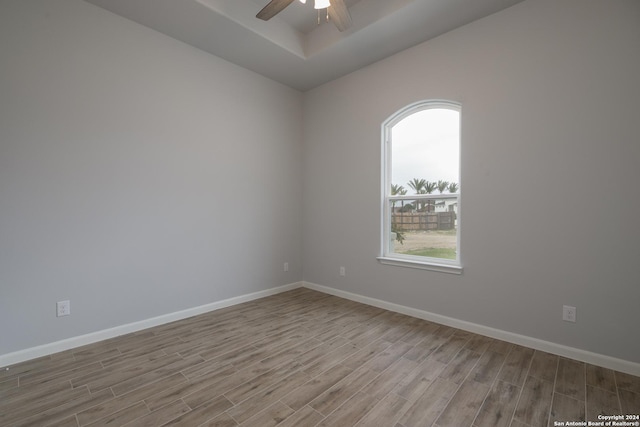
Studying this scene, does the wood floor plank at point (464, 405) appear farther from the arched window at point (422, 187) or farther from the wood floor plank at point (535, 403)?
the arched window at point (422, 187)

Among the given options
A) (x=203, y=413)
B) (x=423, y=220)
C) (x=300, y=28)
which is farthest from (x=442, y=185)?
(x=203, y=413)

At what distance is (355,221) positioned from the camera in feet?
12.7

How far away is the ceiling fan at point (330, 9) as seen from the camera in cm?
213

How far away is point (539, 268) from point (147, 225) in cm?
369

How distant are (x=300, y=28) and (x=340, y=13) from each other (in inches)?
54.3

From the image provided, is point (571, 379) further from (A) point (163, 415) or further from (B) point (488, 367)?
(A) point (163, 415)

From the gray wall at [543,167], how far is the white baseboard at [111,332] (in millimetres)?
1998

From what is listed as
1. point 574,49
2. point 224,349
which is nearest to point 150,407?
point 224,349

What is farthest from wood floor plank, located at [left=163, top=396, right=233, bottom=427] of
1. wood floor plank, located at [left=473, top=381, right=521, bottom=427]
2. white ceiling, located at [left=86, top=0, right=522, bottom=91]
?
white ceiling, located at [left=86, top=0, right=522, bottom=91]

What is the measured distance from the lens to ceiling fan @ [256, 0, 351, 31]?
7.00 ft

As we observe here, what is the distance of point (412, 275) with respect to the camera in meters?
3.30

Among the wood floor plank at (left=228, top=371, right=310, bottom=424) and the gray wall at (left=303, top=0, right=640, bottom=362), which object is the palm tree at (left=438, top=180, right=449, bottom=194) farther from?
the wood floor plank at (left=228, top=371, right=310, bottom=424)

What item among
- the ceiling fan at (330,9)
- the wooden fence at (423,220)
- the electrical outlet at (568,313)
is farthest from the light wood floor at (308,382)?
the ceiling fan at (330,9)

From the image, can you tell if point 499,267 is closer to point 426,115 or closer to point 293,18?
point 426,115
